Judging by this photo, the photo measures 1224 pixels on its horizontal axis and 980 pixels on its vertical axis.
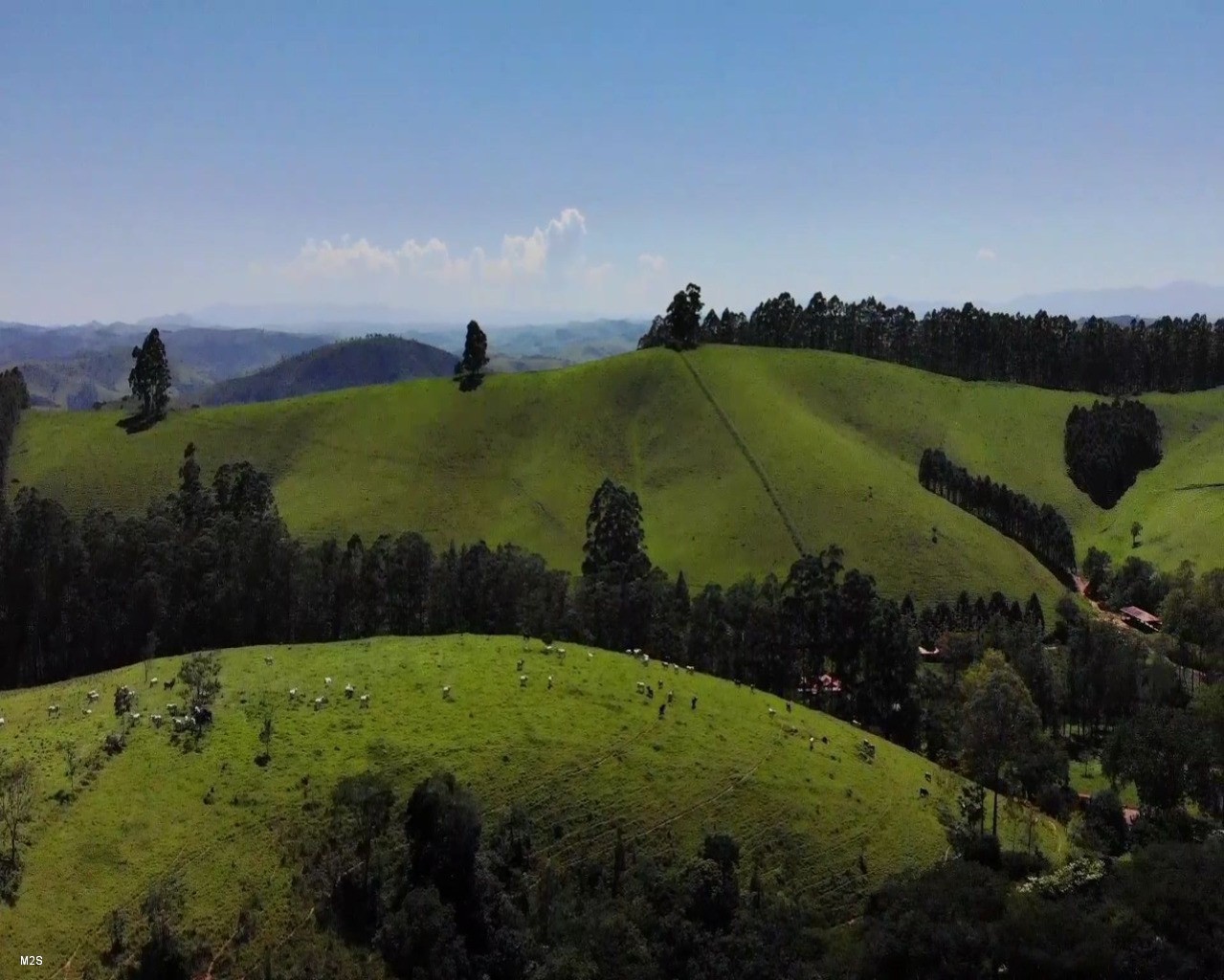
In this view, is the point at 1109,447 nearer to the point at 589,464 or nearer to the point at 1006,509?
the point at 1006,509

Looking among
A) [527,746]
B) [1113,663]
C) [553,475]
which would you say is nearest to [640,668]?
[527,746]

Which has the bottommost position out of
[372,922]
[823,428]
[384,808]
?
[372,922]

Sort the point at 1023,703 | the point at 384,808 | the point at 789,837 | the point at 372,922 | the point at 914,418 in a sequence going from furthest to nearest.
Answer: the point at 914,418 < the point at 1023,703 < the point at 789,837 < the point at 384,808 < the point at 372,922

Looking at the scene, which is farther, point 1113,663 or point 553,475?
point 553,475

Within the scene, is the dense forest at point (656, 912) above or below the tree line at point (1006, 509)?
below

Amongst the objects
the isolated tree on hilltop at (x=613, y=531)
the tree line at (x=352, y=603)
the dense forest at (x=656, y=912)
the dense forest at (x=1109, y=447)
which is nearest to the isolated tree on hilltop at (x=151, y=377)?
the tree line at (x=352, y=603)

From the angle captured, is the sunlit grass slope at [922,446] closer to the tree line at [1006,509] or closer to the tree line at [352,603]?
the tree line at [1006,509]

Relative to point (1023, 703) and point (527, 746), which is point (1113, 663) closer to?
point (1023, 703)
